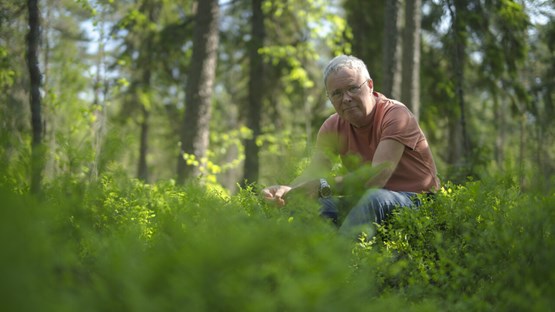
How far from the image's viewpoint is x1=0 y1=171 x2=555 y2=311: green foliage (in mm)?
1744

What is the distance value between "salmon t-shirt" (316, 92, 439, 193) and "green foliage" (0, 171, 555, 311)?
0.29 meters

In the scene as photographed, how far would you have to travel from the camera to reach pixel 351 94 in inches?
163

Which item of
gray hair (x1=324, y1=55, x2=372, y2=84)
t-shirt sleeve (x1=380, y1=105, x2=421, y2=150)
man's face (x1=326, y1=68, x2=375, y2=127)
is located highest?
gray hair (x1=324, y1=55, x2=372, y2=84)

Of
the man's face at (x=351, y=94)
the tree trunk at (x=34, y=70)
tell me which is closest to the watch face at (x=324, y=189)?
the man's face at (x=351, y=94)

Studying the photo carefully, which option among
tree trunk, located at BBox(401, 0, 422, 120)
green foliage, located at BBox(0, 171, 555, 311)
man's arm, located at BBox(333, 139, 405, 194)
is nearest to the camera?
green foliage, located at BBox(0, 171, 555, 311)

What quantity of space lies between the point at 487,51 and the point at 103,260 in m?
8.67

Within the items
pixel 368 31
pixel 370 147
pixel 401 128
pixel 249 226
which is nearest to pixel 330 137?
pixel 370 147

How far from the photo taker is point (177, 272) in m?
1.85

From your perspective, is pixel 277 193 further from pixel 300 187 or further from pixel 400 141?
pixel 400 141

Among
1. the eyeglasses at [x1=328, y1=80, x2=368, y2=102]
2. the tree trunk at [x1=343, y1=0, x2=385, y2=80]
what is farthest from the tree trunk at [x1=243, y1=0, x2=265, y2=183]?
the eyeglasses at [x1=328, y1=80, x2=368, y2=102]

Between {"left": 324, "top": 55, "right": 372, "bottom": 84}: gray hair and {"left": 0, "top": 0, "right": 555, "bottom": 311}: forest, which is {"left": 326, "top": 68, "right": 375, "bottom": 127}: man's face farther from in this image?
{"left": 0, "top": 0, "right": 555, "bottom": 311}: forest

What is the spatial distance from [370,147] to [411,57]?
3.87 m

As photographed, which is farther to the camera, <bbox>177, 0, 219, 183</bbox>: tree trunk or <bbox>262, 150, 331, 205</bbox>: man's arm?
<bbox>177, 0, 219, 183</bbox>: tree trunk

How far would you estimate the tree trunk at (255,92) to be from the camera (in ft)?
38.6
